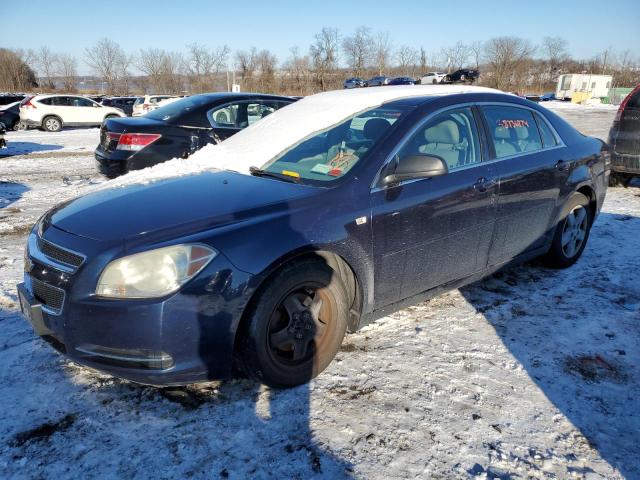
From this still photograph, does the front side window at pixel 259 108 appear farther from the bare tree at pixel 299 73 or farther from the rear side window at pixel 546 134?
the bare tree at pixel 299 73

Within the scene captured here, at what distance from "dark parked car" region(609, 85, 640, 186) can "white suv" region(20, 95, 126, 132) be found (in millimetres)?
20732

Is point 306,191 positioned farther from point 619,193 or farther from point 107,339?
point 619,193

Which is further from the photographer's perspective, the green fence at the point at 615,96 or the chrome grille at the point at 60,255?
the green fence at the point at 615,96

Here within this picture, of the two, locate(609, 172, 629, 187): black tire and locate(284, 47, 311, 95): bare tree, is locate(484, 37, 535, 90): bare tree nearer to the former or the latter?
locate(284, 47, 311, 95): bare tree

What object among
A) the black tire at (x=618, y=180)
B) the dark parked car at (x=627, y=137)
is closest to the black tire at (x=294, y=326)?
the dark parked car at (x=627, y=137)

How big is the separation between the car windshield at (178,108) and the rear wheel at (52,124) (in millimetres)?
17227

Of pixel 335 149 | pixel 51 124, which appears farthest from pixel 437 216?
pixel 51 124

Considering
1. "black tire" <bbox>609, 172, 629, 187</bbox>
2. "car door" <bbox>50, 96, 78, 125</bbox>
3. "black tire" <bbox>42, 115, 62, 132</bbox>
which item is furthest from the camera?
"car door" <bbox>50, 96, 78, 125</bbox>

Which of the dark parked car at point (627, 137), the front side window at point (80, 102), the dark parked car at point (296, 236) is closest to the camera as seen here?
the dark parked car at point (296, 236)

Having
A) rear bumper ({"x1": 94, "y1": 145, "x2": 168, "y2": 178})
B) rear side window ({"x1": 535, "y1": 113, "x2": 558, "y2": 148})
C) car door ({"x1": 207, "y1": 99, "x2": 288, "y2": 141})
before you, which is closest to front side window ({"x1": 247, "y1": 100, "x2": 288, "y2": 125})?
car door ({"x1": 207, "y1": 99, "x2": 288, "y2": 141})

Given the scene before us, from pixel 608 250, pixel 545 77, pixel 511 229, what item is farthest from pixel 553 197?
pixel 545 77

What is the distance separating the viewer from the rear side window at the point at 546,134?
166 inches

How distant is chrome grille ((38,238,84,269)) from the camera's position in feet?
7.98

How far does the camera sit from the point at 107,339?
7.77 feet
